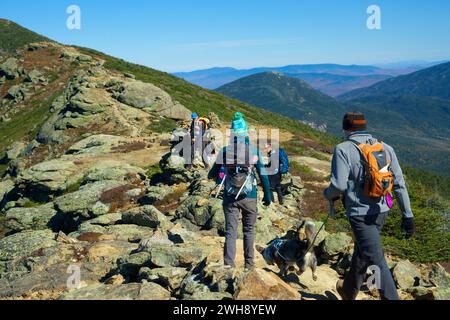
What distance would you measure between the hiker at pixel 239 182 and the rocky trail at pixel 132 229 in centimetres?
63

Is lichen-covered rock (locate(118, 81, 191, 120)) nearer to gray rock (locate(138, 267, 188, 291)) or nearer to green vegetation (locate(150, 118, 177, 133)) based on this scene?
green vegetation (locate(150, 118, 177, 133))

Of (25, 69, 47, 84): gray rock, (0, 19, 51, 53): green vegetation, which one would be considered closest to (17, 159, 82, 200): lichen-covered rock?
(25, 69, 47, 84): gray rock

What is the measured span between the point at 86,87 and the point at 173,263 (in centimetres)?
4129

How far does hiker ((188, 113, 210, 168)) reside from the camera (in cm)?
1861

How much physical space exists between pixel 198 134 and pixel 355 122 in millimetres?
13821

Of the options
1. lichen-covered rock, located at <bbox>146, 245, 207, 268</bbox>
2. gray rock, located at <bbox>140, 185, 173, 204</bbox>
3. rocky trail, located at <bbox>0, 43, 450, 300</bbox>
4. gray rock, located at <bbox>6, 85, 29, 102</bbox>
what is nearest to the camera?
rocky trail, located at <bbox>0, 43, 450, 300</bbox>

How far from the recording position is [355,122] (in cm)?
543

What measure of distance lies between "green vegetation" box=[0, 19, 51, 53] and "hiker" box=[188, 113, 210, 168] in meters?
116

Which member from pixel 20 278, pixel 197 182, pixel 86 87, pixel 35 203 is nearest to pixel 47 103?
pixel 86 87

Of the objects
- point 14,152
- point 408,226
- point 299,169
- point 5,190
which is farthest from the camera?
point 14,152

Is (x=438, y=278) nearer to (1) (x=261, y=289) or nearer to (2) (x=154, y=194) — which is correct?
(1) (x=261, y=289)

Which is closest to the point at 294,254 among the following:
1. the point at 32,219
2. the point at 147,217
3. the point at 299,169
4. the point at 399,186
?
the point at 399,186

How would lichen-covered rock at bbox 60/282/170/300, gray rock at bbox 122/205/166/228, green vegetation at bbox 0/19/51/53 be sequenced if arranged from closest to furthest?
1. lichen-covered rock at bbox 60/282/170/300
2. gray rock at bbox 122/205/166/228
3. green vegetation at bbox 0/19/51/53

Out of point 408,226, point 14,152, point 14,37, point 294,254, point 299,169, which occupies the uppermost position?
point 14,37
